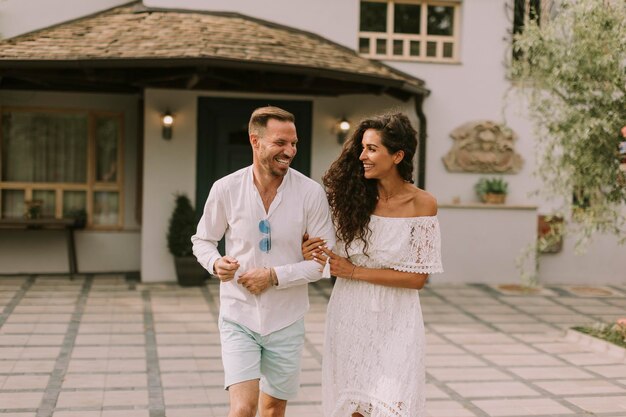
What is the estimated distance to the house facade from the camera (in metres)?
11.4

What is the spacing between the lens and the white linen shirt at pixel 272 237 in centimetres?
365

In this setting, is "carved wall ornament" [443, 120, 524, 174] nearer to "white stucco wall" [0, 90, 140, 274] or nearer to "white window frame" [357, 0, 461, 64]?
"white window frame" [357, 0, 461, 64]

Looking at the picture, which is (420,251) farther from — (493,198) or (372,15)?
(372,15)

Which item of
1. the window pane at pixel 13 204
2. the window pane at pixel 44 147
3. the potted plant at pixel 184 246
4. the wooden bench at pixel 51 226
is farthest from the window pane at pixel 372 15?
the window pane at pixel 13 204

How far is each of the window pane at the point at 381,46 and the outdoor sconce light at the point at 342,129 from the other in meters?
1.17

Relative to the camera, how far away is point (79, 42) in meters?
10.5

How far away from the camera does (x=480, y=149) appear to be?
39.7 ft

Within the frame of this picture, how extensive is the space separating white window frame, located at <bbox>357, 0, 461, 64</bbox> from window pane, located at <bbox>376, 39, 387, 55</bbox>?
0.11ft

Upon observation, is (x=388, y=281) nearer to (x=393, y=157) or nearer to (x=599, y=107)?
(x=393, y=157)

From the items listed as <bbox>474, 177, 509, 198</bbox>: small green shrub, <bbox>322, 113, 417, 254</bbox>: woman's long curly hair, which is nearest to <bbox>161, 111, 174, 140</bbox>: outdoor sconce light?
<bbox>474, 177, 509, 198</bbox>: small green shrub

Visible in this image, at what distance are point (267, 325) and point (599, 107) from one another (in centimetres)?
539

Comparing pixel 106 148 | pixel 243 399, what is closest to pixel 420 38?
pixel 106 148

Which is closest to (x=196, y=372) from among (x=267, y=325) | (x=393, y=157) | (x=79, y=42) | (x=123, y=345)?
(x=123, y=345)

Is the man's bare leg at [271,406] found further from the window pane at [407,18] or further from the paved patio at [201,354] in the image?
the window pane at [407,18]
